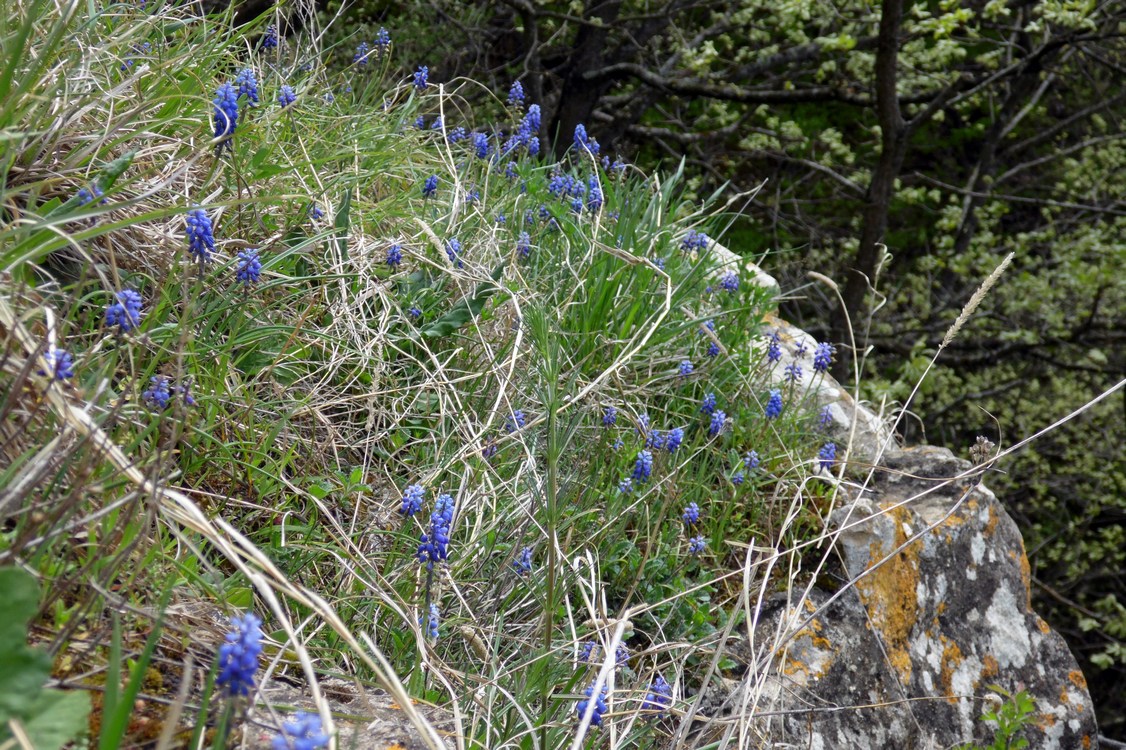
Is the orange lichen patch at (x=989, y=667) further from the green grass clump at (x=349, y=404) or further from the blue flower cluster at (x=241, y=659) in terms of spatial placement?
the blue flower cluster at (x=241, y=659)

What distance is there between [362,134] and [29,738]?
2430mm

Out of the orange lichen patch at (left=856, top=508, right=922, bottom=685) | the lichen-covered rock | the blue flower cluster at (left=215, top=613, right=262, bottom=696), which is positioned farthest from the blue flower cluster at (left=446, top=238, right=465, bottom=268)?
the blue flower cluster at (left=215, top=613, right=262, bottom=696)

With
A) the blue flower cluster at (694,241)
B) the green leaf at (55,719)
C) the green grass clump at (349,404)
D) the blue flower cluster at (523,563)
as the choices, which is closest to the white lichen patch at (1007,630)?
the green grass clump at (349,404)

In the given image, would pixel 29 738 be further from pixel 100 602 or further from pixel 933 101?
pixel 933 101

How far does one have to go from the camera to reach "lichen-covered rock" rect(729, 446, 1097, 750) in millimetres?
2537

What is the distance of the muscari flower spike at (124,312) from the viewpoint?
1572 mm

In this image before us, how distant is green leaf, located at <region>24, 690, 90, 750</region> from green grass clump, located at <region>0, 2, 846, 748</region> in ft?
0.25

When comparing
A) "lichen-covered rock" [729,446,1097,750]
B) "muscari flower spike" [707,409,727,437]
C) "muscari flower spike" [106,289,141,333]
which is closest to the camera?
"muscari flower spike" [106,289,141,333]

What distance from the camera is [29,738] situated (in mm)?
916

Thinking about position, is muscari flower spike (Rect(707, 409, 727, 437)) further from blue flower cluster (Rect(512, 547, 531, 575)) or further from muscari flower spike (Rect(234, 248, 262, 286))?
muscari flower spike (Rect(234, 248, 262, 286))

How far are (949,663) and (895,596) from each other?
0.91 ft

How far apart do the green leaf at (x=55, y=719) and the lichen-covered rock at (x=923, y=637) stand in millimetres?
1700

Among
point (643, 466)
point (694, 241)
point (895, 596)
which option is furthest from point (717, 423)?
point (694, 241)

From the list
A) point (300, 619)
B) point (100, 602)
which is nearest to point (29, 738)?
point (100, 602)
